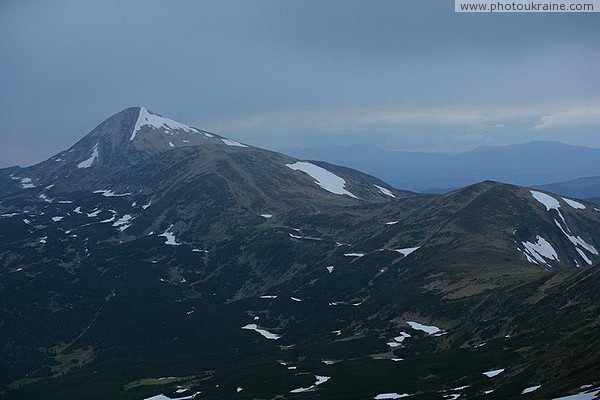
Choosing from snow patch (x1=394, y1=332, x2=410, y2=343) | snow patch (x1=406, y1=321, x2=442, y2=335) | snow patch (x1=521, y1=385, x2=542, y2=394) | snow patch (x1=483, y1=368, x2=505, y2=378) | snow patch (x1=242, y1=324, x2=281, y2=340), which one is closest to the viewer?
snow patch (x1=521, y1=385, x2=542, y2=394)

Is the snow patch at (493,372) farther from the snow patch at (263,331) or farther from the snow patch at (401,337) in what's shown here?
the snow patch at (263,331)

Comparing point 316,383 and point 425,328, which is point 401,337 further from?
point 316,383

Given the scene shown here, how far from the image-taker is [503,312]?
12675 centimetres

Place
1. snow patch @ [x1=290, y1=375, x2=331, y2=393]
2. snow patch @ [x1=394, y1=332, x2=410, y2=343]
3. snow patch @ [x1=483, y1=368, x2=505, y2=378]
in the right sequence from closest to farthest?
snow patch @ [x1=483, y1=368, x2=505, y2=378], snow patch @ [x1=290, y1=375, x2=331, y2=393], snow patch @ [x1=394, y1=332, x2=410, y2=343]

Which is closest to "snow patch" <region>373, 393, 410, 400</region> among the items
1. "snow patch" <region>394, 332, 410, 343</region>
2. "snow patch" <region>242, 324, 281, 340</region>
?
"snow patch" <region>394, 332, 410, 343</region>

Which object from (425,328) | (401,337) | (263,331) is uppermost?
(425,328)

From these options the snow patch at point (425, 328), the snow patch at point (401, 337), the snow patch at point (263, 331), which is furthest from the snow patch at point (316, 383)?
the snow patch at point (263, 331)

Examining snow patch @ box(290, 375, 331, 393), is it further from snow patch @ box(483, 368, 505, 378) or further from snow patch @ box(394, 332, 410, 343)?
snow patch @ box(483, 368, 505, 378)

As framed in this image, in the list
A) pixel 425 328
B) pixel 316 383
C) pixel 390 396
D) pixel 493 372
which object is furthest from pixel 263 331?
pixel 493 372

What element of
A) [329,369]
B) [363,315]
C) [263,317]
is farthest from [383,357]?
[263,317]

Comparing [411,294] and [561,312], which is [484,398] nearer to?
[561,312]

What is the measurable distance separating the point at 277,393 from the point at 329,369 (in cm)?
1483

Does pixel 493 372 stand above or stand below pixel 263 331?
above

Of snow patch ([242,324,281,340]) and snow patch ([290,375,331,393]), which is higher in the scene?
snow patch ([290,375,331,393])
